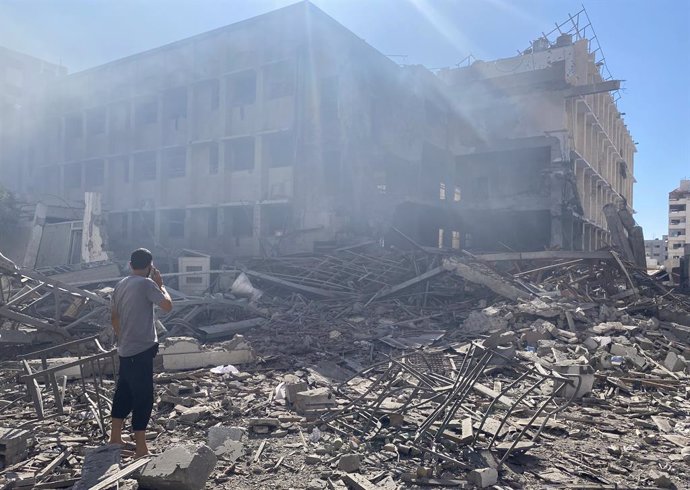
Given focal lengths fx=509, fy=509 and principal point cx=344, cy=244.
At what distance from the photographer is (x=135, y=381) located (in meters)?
4.53

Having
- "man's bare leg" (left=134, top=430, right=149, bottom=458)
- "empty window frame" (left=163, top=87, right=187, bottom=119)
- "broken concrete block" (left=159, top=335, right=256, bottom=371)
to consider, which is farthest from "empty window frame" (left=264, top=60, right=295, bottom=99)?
"man's bare leg" (left=134, top=430, right=149, bottom=458)

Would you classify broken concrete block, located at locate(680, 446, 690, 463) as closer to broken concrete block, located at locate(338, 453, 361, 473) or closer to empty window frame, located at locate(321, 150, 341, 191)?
broken concrete block, located at locate(338, 453, 361, 473)

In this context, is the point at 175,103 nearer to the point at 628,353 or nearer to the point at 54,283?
the point at 54,283

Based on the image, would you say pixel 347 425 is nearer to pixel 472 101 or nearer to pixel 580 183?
pixel 472 101

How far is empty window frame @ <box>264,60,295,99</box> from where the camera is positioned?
22.2 m

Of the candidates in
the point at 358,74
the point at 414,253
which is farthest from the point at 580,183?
the point at 414,253

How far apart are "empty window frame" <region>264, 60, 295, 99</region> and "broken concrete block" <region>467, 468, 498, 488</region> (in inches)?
788

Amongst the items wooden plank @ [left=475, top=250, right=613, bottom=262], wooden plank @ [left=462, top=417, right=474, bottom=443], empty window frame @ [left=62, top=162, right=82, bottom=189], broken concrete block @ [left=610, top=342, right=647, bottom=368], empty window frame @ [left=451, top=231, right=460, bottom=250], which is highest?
empty window frame @ [left=62, top=162, right=82, bottom=189]

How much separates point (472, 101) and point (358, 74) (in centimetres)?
1020

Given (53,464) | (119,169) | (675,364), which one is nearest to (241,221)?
(119,169)

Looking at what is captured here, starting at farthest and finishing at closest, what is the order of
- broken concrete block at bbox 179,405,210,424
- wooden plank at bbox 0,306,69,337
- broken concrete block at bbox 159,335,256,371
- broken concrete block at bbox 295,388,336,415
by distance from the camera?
wooden plank at bbox 0,306,69,337, broken concrete block at bbox 159,335,256,371, broken concrete block at bbox 295,388,336,415, broken concrete block at bbox 179,405,210,424

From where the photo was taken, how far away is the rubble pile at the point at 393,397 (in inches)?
166

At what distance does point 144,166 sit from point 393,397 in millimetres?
25515

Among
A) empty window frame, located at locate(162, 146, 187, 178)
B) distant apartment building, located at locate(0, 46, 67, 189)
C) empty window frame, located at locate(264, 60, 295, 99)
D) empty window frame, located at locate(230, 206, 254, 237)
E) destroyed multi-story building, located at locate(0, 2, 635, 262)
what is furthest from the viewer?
distant apartment building, located at locate(0, 46, 67, 189)
